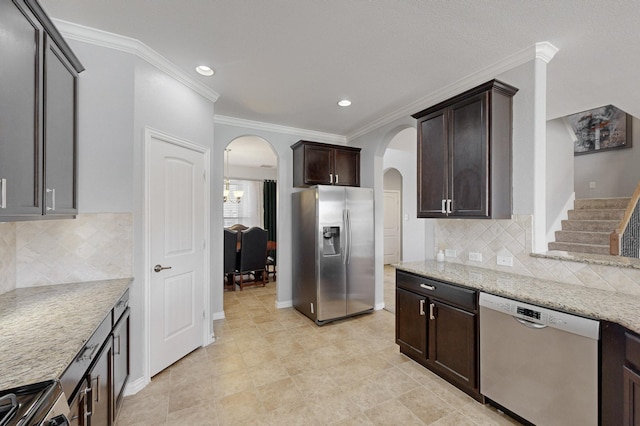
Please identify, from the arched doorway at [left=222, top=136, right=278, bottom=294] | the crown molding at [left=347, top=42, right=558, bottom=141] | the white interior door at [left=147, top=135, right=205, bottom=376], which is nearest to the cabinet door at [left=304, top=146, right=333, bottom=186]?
the crown molding at [left=347, top=42, right=558, bottom=141]

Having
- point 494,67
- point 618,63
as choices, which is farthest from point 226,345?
point 618,63

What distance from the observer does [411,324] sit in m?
2.56

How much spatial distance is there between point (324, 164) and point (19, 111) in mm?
3123

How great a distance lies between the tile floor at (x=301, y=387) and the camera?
1.92m

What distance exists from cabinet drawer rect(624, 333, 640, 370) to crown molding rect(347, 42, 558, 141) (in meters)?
2.00

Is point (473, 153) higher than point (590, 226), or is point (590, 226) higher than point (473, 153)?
point (473, 153)

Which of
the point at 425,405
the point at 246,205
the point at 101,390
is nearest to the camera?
the point at 101,390

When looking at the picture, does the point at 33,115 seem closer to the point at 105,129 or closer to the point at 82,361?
the point at 105,129

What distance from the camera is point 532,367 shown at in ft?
5.57

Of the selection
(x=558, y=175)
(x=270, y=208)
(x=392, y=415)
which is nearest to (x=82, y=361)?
(x=392, y=415)

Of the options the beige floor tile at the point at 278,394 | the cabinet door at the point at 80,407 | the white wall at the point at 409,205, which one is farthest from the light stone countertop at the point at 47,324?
the white wall at the point at 409,205

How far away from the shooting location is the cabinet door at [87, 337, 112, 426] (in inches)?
52.7

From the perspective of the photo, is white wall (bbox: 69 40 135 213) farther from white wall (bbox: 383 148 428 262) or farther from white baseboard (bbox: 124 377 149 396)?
white wall (bbox: 383 148 428 262)

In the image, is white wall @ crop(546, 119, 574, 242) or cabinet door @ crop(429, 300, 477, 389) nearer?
cabinet door @ crop(429, 300, 477, 389)
